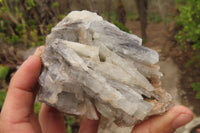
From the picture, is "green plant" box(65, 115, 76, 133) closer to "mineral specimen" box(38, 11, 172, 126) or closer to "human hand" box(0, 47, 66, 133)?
"human hand" box(0, 47, 66, 133)

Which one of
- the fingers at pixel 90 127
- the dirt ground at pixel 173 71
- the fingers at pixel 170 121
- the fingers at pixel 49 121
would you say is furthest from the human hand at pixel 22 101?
the dirt ground at pixel 173 71

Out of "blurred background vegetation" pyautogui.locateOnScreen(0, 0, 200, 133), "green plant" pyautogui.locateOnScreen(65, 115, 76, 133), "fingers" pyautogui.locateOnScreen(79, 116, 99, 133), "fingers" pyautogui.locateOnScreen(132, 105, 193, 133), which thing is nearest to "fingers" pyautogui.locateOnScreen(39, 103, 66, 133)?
"fingers" pyautogui.locateOnScreen(79, 116, 99, 133)

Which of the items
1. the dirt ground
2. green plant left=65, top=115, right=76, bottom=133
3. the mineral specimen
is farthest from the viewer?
green plant left=65, top=115, right=76, bottom=133

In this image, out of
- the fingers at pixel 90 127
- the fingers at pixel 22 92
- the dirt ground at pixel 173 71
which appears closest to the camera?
the fingers at pixel 22 92

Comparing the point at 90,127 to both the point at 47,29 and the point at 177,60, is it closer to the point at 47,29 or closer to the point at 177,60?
the point at 47,29

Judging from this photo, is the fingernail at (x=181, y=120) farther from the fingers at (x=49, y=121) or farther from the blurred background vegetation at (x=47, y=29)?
the blurred background vegetation at (x=47, y=29)

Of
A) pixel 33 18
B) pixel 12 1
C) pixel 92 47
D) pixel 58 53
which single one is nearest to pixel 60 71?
pixel 58 53

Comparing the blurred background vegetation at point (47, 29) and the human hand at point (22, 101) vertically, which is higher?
the blurred background vegetation at point (47, 29)
